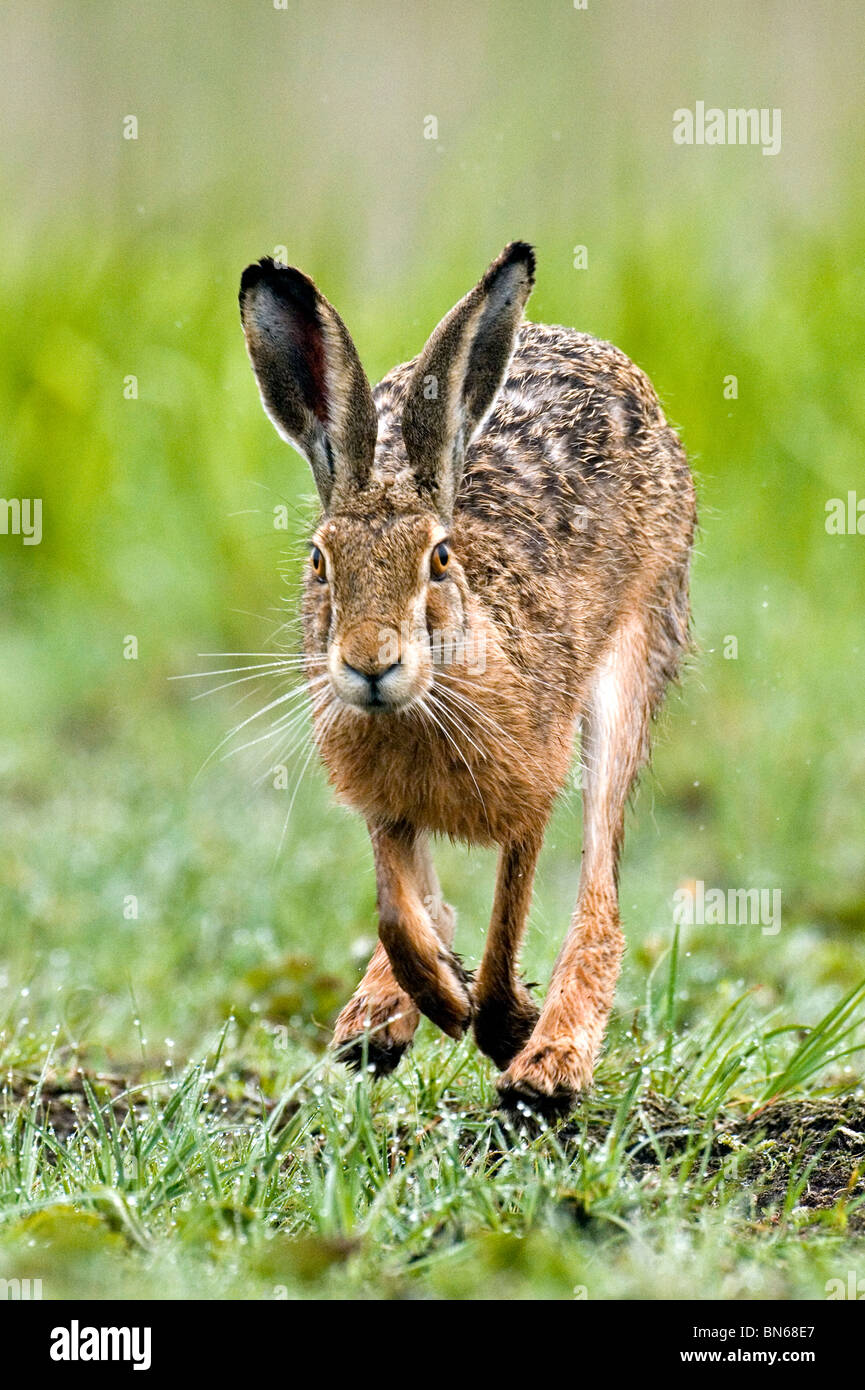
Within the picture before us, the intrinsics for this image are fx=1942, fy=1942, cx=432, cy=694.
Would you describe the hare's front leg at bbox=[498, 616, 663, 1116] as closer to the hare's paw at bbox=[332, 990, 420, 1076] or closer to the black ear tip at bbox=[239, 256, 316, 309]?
the hare's paw at bbox=[332, 990, 420, 1076]

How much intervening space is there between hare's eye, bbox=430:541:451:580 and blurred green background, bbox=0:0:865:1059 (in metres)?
2.70

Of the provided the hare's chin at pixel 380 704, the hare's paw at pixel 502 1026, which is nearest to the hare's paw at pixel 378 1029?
the hare's paw at pixel 502 1026

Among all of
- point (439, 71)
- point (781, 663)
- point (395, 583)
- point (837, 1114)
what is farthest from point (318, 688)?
point (439, 71)

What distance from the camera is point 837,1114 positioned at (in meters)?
4.91

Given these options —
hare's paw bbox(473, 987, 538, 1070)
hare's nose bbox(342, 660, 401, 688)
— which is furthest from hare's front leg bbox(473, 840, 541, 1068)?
hare's nose bbox(342, 660, 401, 688)

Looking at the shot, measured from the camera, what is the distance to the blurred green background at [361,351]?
7910 mm

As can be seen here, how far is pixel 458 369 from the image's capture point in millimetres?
A: 4676

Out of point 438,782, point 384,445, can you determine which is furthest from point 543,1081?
point 384,445

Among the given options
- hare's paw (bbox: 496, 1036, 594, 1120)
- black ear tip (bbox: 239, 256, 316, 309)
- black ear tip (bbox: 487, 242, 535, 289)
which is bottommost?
hare's paw (bbox: 496, 1036, 594, 1120)

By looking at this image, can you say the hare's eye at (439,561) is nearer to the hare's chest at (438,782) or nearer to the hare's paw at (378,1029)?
the hare's chest at (438,782)

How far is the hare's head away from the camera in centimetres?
445

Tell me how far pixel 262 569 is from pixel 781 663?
8.49 feet

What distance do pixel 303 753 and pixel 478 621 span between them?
29.0 inches

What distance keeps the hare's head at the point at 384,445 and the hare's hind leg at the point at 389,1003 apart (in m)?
0.73
